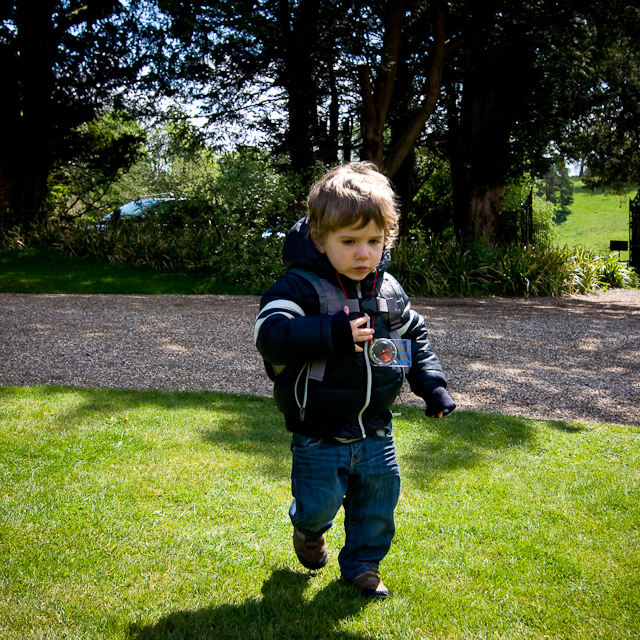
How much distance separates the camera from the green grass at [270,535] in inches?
88.8

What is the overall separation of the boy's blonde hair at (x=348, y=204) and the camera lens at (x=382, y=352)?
40 centimetres

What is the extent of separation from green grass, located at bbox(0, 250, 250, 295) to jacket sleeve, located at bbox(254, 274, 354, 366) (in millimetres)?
8316

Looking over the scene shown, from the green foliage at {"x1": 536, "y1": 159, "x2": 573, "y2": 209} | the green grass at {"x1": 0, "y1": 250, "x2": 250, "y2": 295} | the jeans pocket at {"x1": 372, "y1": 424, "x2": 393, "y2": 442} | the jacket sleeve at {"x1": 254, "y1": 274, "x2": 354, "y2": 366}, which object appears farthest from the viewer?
the green foliage at {"x1": 536, "y1": 159, "x2": 573, "y2": 209}

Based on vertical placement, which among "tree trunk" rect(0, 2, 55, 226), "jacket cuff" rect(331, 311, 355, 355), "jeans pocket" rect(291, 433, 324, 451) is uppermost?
"tree trunk" rect(0, 2, 55, 226)

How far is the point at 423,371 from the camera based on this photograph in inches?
94.6

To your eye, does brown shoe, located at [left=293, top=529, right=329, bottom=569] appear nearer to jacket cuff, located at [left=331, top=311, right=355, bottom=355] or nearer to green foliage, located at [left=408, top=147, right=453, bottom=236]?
jacket cuff, located at [left=331, top=311, right=355, bottom=355]

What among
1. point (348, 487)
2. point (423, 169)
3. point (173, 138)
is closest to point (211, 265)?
point (173, 138)

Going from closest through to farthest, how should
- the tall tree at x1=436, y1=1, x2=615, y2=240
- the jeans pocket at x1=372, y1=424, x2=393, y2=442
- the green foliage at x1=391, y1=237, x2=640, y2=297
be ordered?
the jeans pocket at x1=372, y1=424, x2=393, y2=442
the green foliage at x1=391, y1=237, x2=640, y2=297
the tall tree at x1=436, y1=1, x2=615, y2=240

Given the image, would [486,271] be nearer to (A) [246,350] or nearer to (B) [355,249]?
(A) [246,350]

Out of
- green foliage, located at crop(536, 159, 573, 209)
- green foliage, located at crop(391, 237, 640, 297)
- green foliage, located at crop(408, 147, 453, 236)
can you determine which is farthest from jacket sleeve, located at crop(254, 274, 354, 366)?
green foliage, located at crop(536, 159, 573, 209)

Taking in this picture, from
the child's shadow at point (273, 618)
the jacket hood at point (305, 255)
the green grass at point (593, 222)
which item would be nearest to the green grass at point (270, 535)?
the child's shadow at point (273, 618)

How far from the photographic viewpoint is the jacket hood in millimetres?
2311

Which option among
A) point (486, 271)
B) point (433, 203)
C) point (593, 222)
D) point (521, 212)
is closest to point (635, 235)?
point (521, 212)

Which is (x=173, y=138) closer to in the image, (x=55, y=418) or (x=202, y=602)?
(x=55, y=418)
